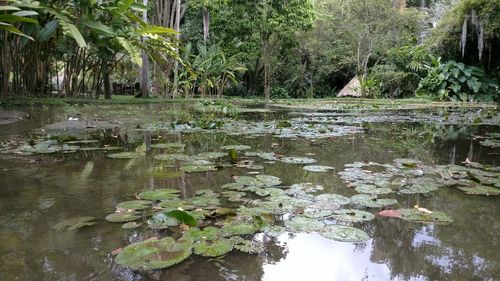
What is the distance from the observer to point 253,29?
1541 cm

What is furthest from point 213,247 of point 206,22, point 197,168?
point 206,22

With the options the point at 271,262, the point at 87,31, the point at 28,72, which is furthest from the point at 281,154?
the point at 28,72

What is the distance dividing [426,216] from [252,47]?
15.1 metres

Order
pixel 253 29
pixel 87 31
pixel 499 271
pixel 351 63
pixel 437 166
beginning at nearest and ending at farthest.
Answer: pixel 499 271
pixel 437 166
pixel 87 31
pixel 253 29
pixel 351 63

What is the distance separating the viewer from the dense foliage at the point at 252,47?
23.9 ft

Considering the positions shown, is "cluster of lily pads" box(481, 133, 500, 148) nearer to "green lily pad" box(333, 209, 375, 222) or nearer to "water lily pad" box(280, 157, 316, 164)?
"water lily pad" box(280, 157, 316, 164)

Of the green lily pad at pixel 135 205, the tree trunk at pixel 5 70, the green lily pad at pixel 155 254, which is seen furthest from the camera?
the tree trunk at pixel 5 70

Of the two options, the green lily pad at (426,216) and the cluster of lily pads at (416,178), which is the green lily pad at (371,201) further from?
the green lily pad at (426,216)

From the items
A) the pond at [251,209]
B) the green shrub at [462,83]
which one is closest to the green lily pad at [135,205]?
the pond at [251,209]

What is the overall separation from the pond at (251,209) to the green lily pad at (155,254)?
0.01 metres

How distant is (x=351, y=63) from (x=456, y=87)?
627 centimetres

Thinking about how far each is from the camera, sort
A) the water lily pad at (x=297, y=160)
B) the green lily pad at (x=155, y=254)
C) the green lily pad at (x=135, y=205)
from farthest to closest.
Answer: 1. the water lily pad at (x=297, y=160)
2. the green lily pad at (x=135, y=205)
3. the green lily pad at (x=155, y=254)

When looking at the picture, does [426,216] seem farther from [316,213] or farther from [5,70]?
[5,70]

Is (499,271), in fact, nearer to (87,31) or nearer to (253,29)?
(87,31)
